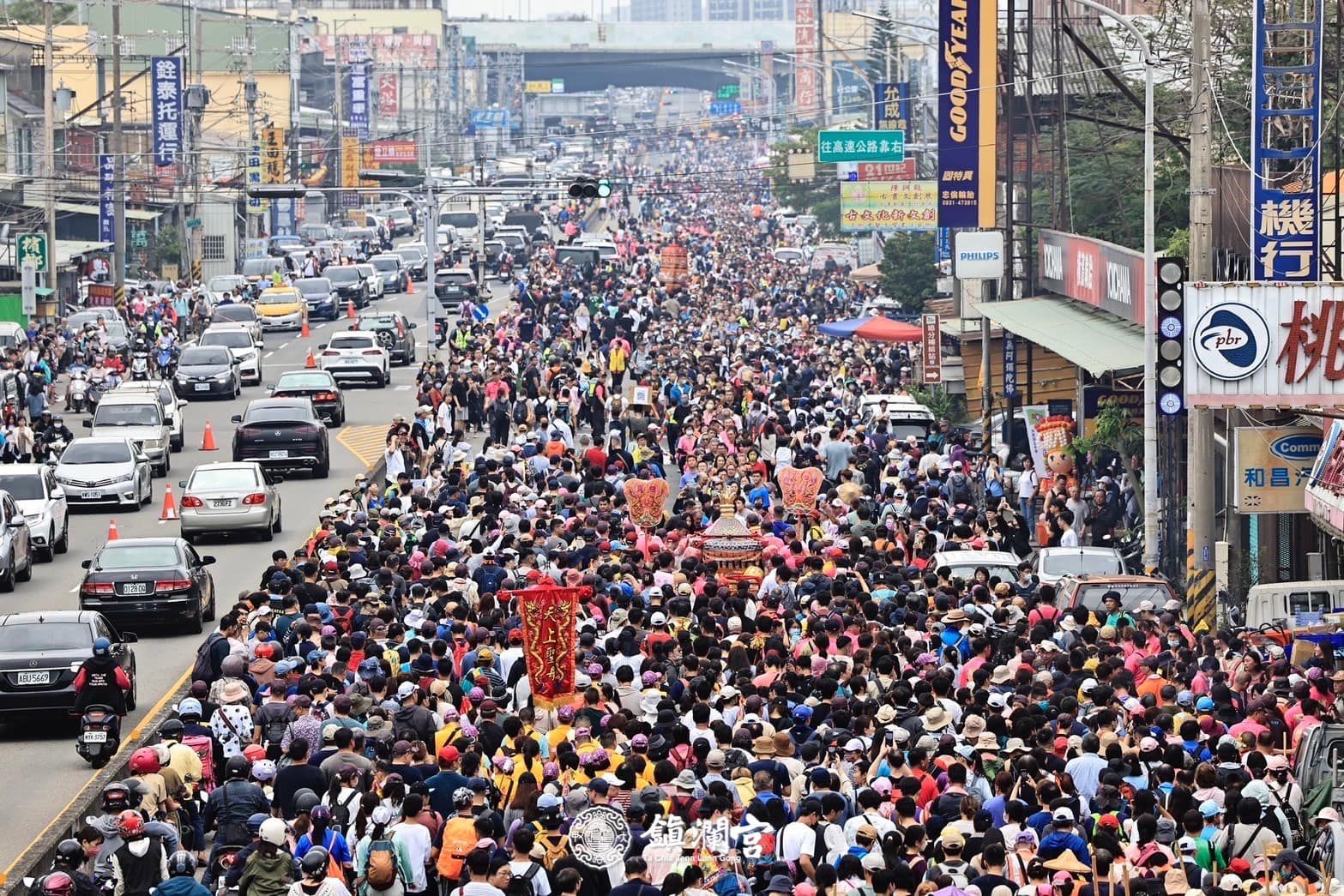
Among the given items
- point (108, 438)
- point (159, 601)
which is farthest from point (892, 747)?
point (108, 438)

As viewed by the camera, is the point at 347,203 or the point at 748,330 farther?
the point at 347,203

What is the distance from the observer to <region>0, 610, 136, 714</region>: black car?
21.2 m

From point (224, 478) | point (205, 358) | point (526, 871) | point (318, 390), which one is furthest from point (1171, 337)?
point (205, 358)

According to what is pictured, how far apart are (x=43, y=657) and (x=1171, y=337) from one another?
11.1 metres

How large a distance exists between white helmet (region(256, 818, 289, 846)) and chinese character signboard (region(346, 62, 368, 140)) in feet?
359

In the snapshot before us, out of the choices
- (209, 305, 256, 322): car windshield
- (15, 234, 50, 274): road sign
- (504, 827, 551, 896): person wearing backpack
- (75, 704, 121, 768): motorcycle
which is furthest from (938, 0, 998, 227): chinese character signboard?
(504, 827, 551, 896): person wearing backpack

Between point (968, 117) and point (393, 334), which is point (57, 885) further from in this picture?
point (393, 334)

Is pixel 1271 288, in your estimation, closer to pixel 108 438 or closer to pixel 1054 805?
pixel 1054 805

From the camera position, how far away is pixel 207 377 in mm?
52156

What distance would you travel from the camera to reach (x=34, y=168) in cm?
8294

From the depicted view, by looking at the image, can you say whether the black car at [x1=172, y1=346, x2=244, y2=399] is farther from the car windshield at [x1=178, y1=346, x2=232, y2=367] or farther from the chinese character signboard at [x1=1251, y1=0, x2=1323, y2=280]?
the chinese character signboard at [x1=1251, y1=0, x2=1323, y2=280]

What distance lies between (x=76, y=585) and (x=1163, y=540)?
13.7 m

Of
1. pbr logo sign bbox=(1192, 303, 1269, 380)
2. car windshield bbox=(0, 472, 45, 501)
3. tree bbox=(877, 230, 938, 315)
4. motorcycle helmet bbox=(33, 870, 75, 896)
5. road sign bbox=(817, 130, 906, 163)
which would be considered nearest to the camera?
motorcycle helmet bbox=(33, 870, 75, 896)

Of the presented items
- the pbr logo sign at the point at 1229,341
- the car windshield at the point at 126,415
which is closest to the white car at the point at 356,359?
the car windshield at the point at 126,415
